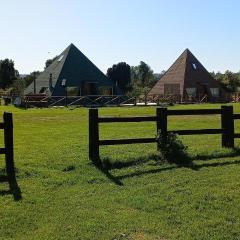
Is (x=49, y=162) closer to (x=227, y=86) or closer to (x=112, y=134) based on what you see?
(x=112, y=134)

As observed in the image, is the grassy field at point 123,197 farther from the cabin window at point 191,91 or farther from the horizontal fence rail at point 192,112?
the cabin window at point 191,91

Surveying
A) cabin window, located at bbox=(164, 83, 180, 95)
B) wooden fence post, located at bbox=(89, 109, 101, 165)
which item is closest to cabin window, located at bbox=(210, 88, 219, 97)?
cabin window, located at bbox=(164, 83, 180, 95)

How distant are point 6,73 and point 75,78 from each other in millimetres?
41384

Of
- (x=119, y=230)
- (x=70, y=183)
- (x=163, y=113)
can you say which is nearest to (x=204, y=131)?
(x=163, y=113)

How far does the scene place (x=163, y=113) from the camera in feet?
41.5

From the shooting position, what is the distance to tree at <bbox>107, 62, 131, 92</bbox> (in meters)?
100

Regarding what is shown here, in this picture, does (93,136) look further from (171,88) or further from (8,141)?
(171,88)

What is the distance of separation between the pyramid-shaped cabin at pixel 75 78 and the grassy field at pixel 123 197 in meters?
47.9

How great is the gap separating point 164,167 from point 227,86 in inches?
2834

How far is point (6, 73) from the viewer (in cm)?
9981

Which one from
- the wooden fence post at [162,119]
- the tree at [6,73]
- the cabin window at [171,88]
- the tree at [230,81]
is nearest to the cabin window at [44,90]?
the cabin window at [171,88]

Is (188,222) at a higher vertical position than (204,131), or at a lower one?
lower

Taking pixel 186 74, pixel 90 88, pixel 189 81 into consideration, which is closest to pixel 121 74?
pixel 186 74

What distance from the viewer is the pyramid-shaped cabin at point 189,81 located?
227 feet
